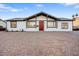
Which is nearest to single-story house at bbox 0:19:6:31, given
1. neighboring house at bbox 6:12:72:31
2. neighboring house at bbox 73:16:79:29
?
neighboring house at bbox 6:12:72:31

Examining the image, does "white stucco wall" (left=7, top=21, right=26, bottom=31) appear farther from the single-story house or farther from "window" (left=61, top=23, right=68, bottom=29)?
"window" (left=61, top=23, right=68, bottom=29)

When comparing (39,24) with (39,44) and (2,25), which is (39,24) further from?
(39,44)

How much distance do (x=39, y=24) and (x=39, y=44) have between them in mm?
1152

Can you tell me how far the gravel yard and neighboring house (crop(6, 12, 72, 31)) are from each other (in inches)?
6.7

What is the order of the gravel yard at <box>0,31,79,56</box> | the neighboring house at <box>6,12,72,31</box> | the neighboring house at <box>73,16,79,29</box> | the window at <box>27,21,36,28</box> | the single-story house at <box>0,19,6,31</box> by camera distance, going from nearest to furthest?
the gravel yard at <box>0,31,79,56</box>, the neighboring house at <box>73,16,79,29</box>, the single-story house at <box>0,19,6,31</box>, the neighboring house at <box>6,12,72,31</box>, the window at <box>27,21,36,28</box>

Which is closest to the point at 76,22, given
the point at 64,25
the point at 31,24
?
the point at 64,25

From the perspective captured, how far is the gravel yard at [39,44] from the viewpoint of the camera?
384cm

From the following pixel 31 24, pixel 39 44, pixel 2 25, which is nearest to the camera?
pixel 39 44

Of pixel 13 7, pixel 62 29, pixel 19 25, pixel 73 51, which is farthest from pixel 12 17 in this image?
pixel 73 51

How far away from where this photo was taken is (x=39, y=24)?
5.38 meters

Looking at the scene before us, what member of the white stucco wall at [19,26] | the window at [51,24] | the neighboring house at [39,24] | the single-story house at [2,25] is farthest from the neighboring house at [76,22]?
the single-story house at [2,25]

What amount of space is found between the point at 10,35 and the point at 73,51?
5.57 feet

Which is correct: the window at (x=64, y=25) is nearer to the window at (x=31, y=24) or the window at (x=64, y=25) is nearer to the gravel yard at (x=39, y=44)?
the gravel yard at (x=39, y=44)

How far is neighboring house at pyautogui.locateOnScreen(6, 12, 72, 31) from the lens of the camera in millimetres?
5063
